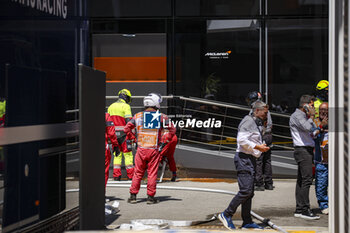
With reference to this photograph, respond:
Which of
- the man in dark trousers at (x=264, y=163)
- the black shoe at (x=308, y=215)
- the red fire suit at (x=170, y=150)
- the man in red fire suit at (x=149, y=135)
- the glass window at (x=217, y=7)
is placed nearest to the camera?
the black shoe at (x=308, y=215)

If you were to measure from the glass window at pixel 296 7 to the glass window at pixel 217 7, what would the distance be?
396 millimetres

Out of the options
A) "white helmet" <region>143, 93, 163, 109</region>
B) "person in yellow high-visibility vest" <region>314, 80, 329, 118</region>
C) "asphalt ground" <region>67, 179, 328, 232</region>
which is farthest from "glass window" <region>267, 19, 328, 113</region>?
"white helmet" <region>143, 93, 163, 109</region>

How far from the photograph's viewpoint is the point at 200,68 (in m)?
14.5

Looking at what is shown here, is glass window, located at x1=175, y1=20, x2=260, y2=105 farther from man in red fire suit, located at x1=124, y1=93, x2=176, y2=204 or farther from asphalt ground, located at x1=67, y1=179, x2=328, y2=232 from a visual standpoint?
man in red fire suit, located at x1=124, y1=93, x2=176, y2=204

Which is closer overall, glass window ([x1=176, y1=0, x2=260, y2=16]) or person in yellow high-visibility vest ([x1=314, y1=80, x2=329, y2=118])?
person in yellow high-visibility vest ([x1=314, y1=80, x2=329, y2=118])

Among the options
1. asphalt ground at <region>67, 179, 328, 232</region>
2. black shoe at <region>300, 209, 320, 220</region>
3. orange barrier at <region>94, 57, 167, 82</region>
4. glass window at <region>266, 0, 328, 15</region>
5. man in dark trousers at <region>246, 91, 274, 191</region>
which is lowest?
asphalt ground at <region>67, 179, 328, 232</region>

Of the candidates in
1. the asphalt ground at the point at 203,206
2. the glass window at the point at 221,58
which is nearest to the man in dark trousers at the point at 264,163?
the asphalt ground at the point at 203,206

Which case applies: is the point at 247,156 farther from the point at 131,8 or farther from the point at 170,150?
the point at 131,8

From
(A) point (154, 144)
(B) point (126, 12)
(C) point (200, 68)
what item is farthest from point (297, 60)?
(A) point (154, 144)

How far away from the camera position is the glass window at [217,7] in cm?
1430

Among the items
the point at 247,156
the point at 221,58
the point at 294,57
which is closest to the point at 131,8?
the point at 221,58

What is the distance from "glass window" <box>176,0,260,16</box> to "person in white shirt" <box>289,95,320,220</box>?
5.60m

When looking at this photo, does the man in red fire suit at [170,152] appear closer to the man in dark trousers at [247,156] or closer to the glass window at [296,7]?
the man in dark trousers at [247,156]

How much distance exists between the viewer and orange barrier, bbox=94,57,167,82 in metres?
14.6
